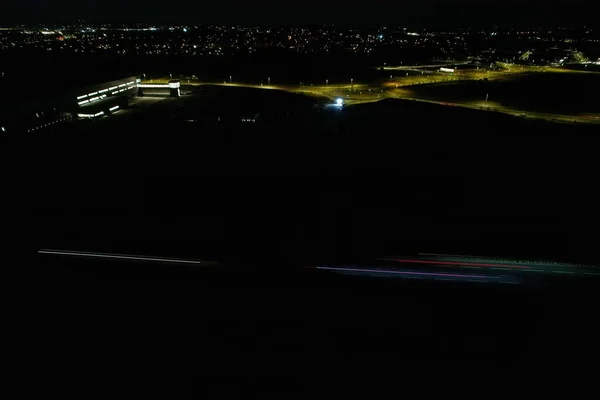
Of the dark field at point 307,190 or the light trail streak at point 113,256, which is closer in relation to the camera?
the light trail streak at point 113,256

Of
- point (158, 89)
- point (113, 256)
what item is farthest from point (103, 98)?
point (113, 256)

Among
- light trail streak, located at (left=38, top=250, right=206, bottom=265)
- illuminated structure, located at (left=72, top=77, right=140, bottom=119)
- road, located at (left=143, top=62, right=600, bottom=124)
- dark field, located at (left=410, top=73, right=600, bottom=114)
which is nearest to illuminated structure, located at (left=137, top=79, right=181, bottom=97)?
illuminated structure, located at (left=72, top=77, right=140, bottom=119)

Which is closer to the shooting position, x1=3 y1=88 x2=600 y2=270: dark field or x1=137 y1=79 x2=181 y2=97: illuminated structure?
x1=3 y1=88 x2=600 y2=270: dark field

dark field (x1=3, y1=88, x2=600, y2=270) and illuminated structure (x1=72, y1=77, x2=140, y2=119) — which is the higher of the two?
illuminated structure (x1=72, y1=77, x2=140, y2=119)

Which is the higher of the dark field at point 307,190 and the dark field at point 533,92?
the dark field at point 533,92

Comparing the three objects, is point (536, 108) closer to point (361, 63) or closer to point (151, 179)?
point (151, 179)

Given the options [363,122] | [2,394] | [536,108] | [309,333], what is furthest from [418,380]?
[536,108]

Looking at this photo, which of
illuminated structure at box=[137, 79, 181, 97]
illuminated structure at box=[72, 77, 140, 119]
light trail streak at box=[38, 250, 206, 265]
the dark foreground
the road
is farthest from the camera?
illuminated structure at box=[137, 79, 181, 97]

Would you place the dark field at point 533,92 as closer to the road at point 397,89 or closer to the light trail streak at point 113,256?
the road at point 397,89

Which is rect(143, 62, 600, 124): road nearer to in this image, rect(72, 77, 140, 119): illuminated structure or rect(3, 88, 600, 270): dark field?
rect(3, 88, 600, 270): dark field

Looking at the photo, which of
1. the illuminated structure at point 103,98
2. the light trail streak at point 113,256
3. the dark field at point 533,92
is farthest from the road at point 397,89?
the light trail streak at point 113,256
